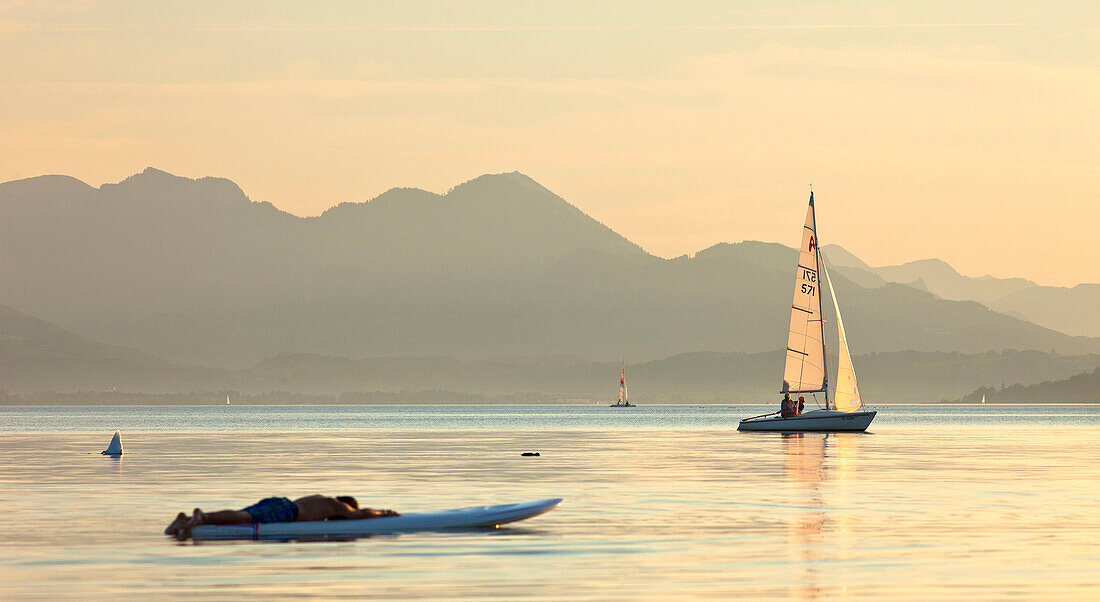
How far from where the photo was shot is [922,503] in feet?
163

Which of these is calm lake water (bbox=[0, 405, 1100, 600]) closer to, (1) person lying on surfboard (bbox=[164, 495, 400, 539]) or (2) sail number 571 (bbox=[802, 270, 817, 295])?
(1) person lying on surfboard (bbox=[164, 495, 400, 539])

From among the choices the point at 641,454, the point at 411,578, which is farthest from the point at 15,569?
the point at 641,454

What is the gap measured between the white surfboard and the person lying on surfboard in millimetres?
165

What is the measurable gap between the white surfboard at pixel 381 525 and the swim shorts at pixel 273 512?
15cm

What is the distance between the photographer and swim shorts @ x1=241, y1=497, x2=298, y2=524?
128ft

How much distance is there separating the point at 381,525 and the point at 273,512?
8.89 ft

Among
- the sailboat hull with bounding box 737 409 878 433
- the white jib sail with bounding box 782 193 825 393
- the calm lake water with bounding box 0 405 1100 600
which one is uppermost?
the white jib sail with bounding box 782 193 825 393

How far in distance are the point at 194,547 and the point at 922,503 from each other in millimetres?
23938

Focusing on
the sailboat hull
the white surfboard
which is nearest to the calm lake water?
the white surfboard

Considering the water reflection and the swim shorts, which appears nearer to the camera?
the water reflection

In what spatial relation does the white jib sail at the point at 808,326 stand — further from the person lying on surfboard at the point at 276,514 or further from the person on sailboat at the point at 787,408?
the person lying on surfboard at the point at 276,514

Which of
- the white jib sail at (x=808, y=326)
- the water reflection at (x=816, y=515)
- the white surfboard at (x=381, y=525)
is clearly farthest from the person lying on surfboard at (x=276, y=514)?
the white jib sail at (x=808, y=326)

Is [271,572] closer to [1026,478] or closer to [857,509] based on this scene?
[857,509]

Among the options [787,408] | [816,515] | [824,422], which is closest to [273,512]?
[816,515]
